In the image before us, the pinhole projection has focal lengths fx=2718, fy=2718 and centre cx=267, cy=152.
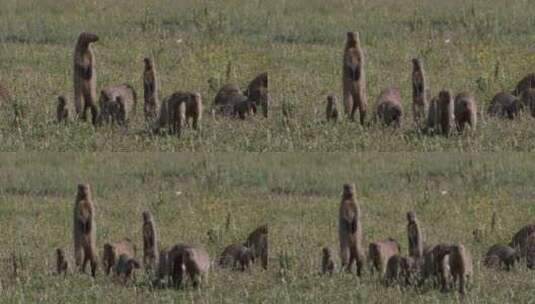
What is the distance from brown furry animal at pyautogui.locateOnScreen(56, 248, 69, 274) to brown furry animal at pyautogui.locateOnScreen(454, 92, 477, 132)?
599cm

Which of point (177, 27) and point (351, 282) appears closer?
point (351, 282)

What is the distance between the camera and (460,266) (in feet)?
71.4

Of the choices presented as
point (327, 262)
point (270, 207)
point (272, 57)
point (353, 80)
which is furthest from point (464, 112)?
point (327, 262)

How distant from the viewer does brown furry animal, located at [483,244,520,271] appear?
23.1 meters

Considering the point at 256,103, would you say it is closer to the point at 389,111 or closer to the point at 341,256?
the point at 389,111

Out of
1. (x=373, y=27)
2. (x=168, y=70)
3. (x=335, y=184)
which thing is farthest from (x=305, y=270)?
(x=373, y=27)

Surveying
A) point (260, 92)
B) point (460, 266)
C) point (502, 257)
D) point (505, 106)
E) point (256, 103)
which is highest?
point (260, 92)

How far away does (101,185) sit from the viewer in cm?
2697

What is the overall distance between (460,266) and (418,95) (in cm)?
618

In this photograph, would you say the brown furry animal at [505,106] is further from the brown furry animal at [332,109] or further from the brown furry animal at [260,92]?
the brown furry animal at [260,92]

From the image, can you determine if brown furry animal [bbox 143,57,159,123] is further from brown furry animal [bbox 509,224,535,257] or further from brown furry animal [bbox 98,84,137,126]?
brown furry animal [bbox 509,224,535,257]

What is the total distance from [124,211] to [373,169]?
2.89 m

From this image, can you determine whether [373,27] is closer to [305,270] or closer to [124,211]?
[124,211]

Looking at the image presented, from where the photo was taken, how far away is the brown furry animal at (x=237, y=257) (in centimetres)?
2286
